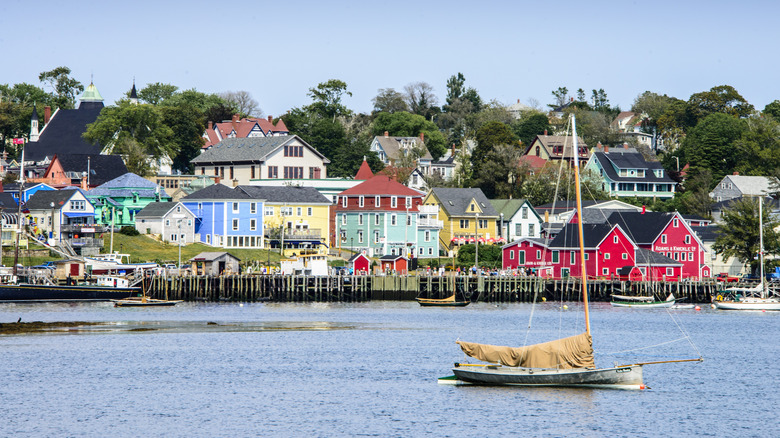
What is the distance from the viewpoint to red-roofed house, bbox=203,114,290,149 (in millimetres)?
159125

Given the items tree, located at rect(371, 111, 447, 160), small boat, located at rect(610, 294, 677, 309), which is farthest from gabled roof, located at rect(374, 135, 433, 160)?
small boat, located at rect(610, 294, 677, 309)

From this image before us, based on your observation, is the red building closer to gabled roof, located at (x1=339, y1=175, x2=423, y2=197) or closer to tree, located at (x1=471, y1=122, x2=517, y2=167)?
gabled roof, located at (x1=339, y1=175, x2=423, y2=197)

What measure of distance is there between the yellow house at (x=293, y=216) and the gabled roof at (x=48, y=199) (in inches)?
735

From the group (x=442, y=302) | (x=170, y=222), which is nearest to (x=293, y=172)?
(x=170, y=222)

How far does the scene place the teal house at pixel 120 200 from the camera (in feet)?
387

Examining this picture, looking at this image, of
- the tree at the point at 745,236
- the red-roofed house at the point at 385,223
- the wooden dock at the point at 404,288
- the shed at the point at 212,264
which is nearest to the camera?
the wooden dock at the point at 404,288

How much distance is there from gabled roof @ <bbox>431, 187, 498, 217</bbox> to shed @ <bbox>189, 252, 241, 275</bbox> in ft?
110

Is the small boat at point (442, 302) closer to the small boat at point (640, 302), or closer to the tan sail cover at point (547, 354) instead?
the small boat at point (640, 302)

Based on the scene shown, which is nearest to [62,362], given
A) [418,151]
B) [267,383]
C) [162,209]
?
[267,383]

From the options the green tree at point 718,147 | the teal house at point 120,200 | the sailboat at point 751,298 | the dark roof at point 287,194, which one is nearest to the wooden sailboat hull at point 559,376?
the sailboat at point 751,298

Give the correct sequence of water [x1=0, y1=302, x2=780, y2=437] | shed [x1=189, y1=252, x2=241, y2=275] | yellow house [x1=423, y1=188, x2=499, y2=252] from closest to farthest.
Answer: water [x1=0, y1=302, x2=780, y2=437] < shed [x1=189, y1=252, x2=241, y2=275] < yellow house [x1=423, y1=188, x2=499, y2=252]

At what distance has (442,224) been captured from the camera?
389 ft

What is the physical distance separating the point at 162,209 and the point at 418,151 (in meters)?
58.8

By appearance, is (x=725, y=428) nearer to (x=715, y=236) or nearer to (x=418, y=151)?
(x=715, y=236)
